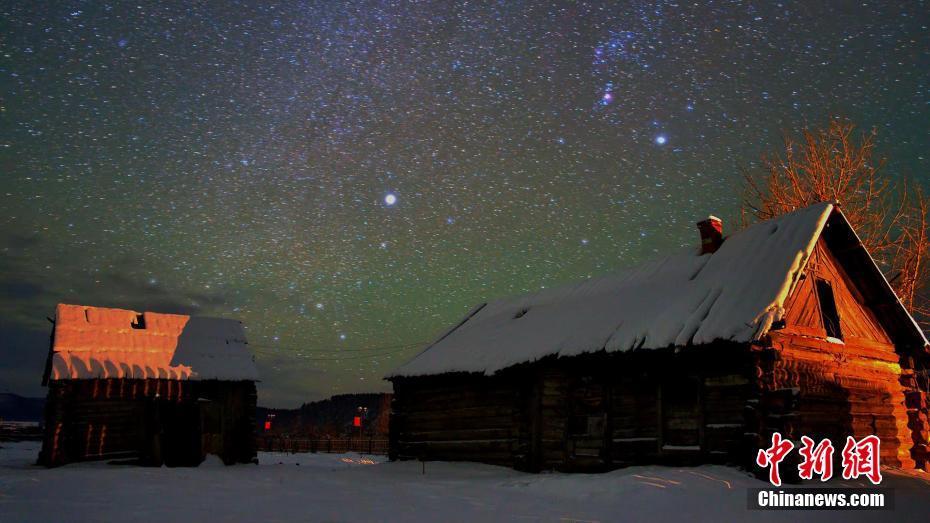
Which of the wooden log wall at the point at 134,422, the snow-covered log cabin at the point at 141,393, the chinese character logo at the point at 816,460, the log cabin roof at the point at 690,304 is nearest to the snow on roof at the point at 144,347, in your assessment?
the snow-covered log cabin at the point at 141,393

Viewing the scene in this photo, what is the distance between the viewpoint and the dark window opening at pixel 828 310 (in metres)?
17.9

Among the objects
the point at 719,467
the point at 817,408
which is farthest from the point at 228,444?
the point at 817,408

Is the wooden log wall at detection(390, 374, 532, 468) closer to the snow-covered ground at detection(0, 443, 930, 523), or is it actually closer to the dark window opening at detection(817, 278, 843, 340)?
the snow-covered ground at detection(0, 443, 930, 523)

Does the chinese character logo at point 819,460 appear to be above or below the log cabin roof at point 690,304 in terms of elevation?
below

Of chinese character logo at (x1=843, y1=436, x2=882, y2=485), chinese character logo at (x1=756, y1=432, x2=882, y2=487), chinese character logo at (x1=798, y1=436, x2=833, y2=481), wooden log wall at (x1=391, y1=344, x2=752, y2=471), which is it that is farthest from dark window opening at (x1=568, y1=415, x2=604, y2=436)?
chinese character logo at (x1=843, y1=436, x2=882, y2=485)

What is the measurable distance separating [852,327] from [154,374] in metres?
23.8

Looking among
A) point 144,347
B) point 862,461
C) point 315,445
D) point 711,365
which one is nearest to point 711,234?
point 711,365

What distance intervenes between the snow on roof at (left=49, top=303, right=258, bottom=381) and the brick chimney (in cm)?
1835

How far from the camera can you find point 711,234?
68.1 ft

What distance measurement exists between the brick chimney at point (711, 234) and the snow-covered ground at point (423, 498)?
7450 mm

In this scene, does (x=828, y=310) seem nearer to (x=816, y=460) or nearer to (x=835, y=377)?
(x=835, y=377)

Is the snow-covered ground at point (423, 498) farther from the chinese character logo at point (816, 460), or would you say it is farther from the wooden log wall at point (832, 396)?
the wooden log wall at point (832, 396)

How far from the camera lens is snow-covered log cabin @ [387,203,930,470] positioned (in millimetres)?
15758

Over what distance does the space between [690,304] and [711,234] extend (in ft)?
13.3
